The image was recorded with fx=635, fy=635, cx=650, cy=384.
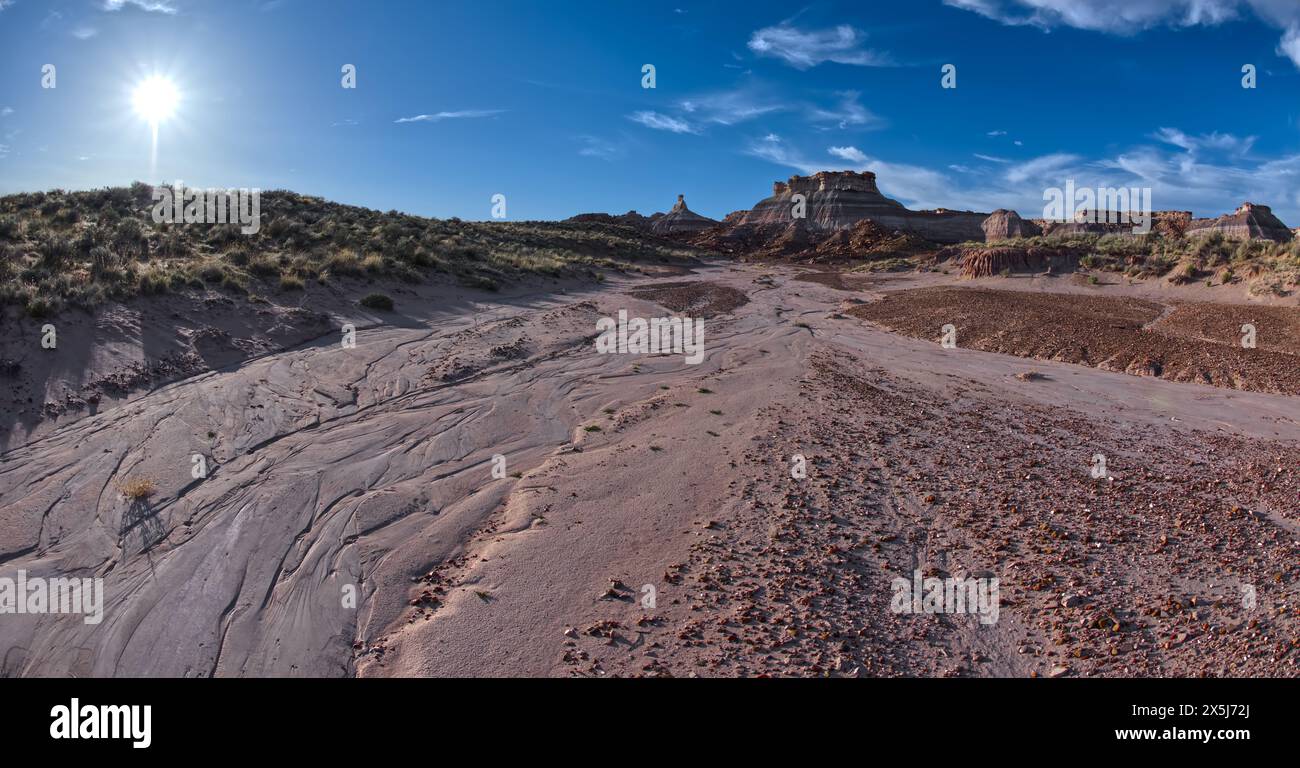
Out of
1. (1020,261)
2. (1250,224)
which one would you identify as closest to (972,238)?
(1250,224)

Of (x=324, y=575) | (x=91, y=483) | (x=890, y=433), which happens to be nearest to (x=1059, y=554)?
(x=890, y=433)

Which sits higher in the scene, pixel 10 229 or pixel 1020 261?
pixel 1020 261

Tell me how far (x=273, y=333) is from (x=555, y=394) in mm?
6234

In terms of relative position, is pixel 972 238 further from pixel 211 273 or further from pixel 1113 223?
pixel 211 273

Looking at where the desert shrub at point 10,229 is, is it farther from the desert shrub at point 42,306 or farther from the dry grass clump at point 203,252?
the desert shrub at point 42,306

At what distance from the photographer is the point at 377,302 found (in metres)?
16.3

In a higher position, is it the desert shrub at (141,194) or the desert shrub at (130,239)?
the desert shrub at (141,194)

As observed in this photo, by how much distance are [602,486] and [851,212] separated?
263ft

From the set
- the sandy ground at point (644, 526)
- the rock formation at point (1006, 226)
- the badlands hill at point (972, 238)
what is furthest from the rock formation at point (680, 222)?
the sandy ground at point (644, 526)

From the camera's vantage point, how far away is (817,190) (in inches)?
3396

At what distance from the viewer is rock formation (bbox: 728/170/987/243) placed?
77.4 m

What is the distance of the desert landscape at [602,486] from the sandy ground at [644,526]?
0.12ft

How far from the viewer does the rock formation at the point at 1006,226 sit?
6631 cm
